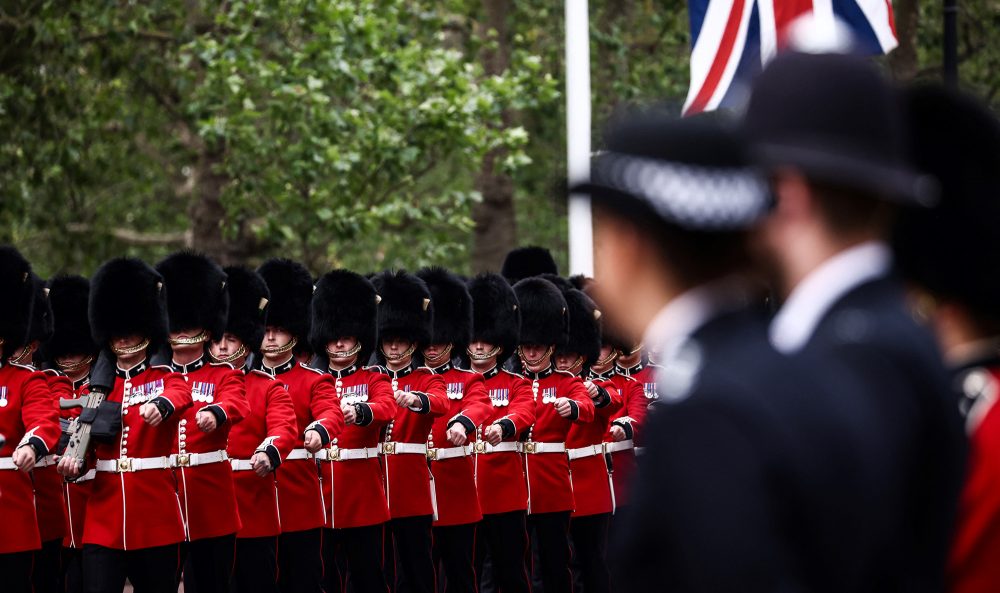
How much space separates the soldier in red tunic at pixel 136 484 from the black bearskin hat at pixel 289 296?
1385 millimetres

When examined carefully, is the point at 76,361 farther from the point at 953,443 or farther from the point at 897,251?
the point at 953,443

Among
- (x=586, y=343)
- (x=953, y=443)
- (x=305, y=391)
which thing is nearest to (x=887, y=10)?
(x=586, y=343)

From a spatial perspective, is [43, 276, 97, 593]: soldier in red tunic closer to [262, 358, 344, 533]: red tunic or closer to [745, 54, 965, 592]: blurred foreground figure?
[262, 358, 344, 533]: red tunic

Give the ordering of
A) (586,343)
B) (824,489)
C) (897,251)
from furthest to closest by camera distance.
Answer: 1. (586,343)
2. (897,251)
3. (824,489)

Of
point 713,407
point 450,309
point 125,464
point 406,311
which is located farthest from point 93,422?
point 713,407

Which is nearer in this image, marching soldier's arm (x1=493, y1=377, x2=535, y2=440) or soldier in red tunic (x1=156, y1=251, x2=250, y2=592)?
soldier in red tunic (x1=156, y1=251, x2=250, y2=592)

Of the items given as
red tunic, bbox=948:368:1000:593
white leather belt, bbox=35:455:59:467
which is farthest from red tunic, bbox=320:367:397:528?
red tunic, bbox=948:368:1000:593

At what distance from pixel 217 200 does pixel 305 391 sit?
795cm

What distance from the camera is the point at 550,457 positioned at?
328 inches

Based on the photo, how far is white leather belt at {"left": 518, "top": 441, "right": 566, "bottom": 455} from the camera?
8359 mm

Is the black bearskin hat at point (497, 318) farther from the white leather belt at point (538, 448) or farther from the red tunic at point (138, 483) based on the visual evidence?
the red tunic at point (138, 483)

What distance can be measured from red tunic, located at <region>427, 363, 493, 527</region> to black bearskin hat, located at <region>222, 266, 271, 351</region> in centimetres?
102

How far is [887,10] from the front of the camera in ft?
29.9

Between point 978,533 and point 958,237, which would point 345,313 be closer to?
point 958,237
